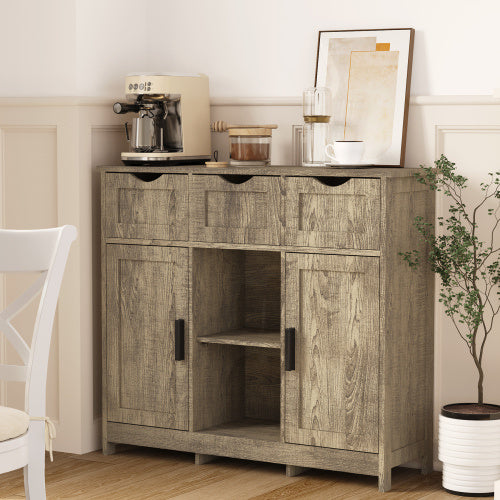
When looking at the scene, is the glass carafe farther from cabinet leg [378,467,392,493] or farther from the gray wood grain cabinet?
cabinet leg [378,467,392,493]

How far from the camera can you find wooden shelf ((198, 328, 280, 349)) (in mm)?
3449

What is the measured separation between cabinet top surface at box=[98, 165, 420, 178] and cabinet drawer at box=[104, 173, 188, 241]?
25 mm

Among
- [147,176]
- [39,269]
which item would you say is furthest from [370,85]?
[39,269]

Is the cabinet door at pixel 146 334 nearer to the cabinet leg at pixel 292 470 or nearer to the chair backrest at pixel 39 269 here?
the cabinet leg at pixel 292 470

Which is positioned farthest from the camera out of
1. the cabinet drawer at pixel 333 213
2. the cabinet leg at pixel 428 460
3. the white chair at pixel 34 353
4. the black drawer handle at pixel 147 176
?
the black drawer handle at pixel 147 176

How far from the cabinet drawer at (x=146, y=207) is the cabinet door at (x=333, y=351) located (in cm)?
46

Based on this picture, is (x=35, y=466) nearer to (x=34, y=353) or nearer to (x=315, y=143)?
(x=34, y=353)

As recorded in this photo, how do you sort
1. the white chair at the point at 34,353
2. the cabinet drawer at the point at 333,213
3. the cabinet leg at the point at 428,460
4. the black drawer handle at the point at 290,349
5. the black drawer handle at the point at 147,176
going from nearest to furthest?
the white chair at the point at 34,353 < the cabinet drawer at the point at 333,213 < the black drawer handle at the point at 290,349 < the cabinet leg at the point at 428,460 < the black drawer handle at the point at 147,176

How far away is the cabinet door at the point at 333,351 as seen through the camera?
324cm

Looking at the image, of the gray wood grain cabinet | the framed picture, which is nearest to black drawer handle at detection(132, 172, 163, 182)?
the gray wood grain cabinet

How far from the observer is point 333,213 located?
3258 mm

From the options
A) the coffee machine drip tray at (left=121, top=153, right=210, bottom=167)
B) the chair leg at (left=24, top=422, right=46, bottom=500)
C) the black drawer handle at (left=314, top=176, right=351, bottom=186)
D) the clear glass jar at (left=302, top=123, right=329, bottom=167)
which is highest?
the clear glass jar at (left=302, top=123, right=329, bottom=167)

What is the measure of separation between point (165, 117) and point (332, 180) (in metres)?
0.68

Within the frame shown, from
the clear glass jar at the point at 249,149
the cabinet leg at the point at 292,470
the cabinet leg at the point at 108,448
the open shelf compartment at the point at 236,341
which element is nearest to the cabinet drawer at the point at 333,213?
Result: the clear glass jar at the point at 249,149
